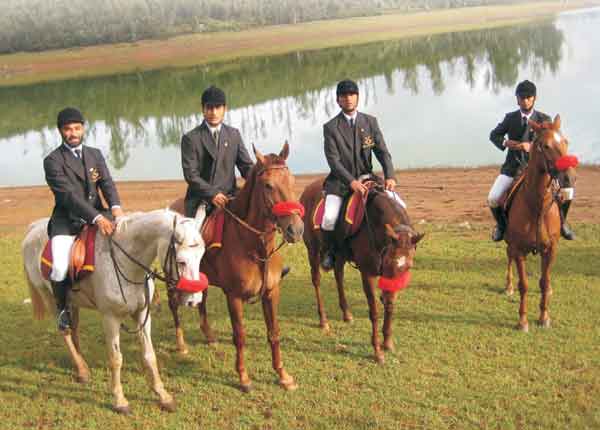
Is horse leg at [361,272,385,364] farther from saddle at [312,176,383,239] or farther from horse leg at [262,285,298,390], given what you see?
horse leg at [262,285,298,390]

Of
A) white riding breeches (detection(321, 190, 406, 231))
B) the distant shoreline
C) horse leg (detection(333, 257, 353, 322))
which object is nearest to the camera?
white riding breeches (detection(321, 190, 406, 231))

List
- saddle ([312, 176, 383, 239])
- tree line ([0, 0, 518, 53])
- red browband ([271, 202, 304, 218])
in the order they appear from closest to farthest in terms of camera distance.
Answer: red browband ([271, 202, 304, 218]) → saddle ([312, 176, 383, 239]) → tree line ([0, 0, 518, 53])

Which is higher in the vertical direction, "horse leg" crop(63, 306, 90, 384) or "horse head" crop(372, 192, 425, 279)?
"horse head" crop(372, 192, 425, 279)

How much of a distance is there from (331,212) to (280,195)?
74.3 inches

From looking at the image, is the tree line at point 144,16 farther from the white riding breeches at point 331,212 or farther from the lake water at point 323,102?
the white riding breeches at point 331,212

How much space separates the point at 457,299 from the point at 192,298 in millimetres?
4774

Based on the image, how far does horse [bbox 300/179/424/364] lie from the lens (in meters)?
6.21

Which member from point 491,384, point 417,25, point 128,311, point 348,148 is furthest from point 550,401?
point 417,25

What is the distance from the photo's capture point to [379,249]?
22.6 feet

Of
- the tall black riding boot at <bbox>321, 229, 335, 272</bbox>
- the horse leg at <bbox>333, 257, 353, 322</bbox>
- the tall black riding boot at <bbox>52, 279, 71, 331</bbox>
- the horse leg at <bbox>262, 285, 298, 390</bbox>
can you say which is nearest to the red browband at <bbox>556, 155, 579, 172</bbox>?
the tall black riding boot at <bbox>321, 229, 335, 272</bbox>

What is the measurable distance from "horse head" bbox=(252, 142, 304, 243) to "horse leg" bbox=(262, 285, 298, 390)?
104cm

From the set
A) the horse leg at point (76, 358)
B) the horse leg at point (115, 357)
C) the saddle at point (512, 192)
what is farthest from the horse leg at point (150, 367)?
the saddle at point (512, 192)

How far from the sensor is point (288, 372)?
710 centimetres

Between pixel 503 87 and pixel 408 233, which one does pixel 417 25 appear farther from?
pixel 408 233
